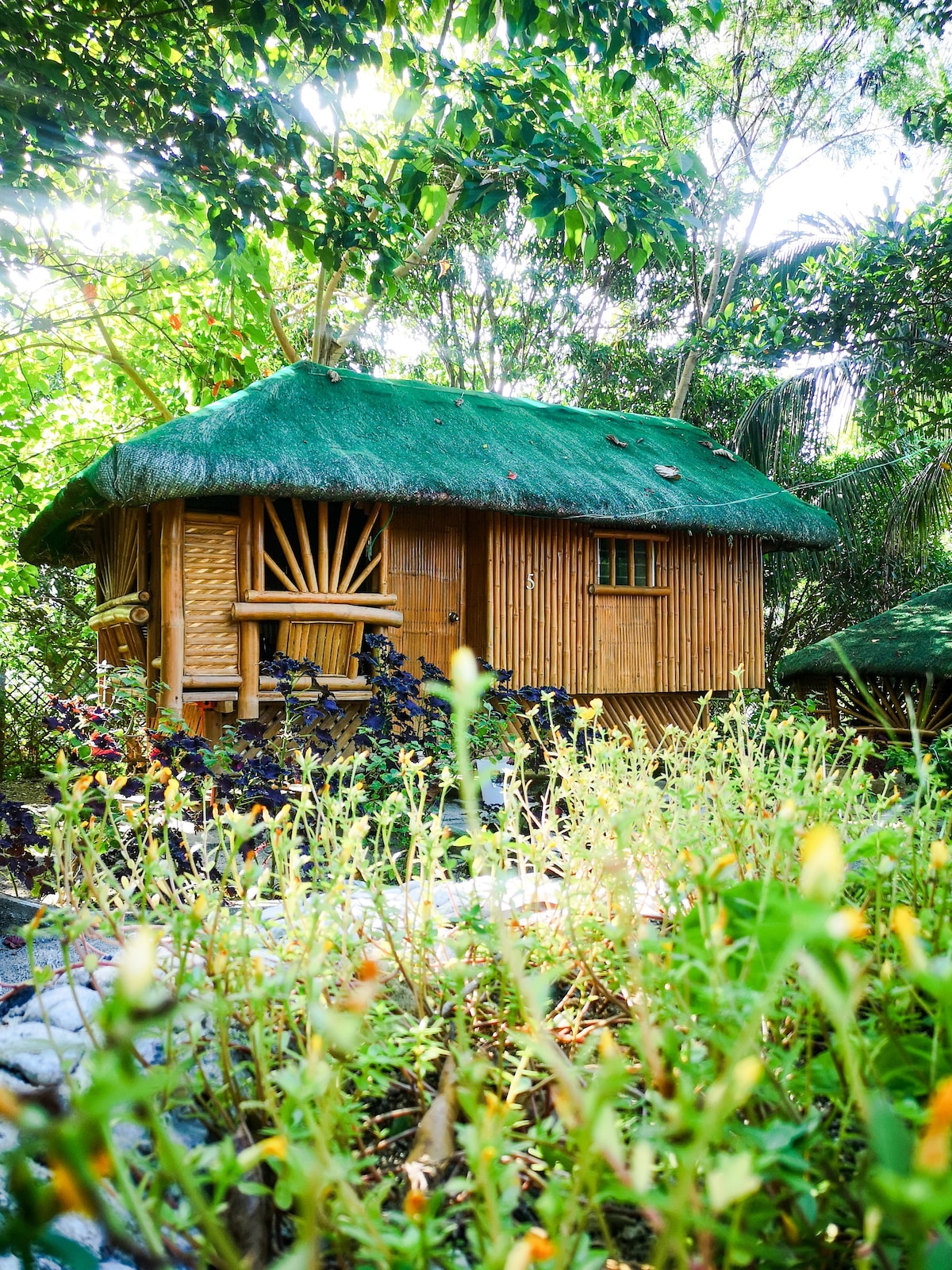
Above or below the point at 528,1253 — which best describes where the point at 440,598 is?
above

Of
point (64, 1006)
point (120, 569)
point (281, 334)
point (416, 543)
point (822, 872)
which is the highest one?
point (281, 334)

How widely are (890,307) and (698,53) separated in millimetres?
8074

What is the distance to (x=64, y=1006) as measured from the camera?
1.99 m

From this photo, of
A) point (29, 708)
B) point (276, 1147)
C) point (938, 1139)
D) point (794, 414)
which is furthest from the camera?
point (794, 414)

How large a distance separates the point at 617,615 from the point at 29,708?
668cm

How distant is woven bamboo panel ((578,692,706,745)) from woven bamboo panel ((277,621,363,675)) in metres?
2.76

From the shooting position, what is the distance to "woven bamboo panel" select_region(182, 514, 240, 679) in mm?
6844

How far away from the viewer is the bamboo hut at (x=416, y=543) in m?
6.88

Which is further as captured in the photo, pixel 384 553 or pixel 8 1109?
pixel 384 553

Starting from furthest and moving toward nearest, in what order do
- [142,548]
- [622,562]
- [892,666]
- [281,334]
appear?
[281,334]
[622,562]
[892,666]
[142,548]

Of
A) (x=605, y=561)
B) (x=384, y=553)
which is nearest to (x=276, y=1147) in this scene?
(x=384, y=553)

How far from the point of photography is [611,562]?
876 centimetres

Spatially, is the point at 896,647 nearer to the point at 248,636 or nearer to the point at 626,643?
the point at 626,643

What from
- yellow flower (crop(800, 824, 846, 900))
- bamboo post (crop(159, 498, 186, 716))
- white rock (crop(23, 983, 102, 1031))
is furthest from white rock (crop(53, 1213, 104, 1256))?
bamboo post (crop(159, 498, 186, 716))
